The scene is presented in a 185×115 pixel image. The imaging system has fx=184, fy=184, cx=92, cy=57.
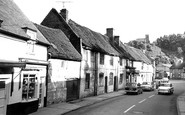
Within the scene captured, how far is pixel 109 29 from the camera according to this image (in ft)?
Answer: 118

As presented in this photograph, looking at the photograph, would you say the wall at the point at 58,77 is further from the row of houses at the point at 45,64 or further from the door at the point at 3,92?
the door at the point at 3,92

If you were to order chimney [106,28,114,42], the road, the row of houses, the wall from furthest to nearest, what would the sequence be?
chimney [106,28,114,42] < the wall < the road < the row of houses

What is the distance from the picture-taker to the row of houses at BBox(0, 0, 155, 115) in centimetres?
1159

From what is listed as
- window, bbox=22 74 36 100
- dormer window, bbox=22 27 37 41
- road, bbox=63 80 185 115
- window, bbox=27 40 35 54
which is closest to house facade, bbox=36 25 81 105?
window, bbox=22 74 36 100

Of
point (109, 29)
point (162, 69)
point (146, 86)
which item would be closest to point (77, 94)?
point (146, 86)

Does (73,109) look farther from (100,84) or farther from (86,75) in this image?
(100,84)

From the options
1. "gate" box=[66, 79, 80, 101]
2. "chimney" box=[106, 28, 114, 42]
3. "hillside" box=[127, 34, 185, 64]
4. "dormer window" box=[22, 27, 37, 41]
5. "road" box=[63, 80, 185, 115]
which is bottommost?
"road" box=[63, 80, 185, 115]

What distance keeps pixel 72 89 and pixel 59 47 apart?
4.80 metres

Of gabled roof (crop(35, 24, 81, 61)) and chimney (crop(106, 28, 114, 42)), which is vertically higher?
chimney (crop(106, 28, 114, 42))

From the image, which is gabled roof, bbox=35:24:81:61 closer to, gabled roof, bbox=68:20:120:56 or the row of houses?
the row of houses

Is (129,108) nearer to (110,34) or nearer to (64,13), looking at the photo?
(64,13)

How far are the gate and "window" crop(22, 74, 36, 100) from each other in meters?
→ 5.21

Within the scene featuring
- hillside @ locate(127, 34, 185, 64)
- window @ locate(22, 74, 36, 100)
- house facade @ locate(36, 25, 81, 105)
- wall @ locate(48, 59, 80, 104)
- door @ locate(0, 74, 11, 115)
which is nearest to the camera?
door @ locate(0, 74, 11, 115)

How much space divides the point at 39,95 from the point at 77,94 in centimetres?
600
